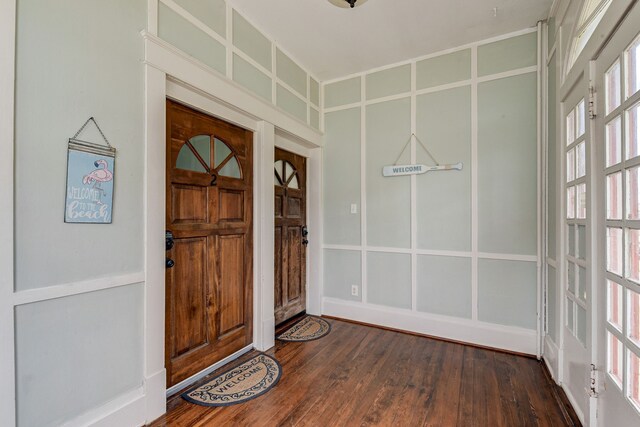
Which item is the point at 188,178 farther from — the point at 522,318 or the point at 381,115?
the point at 522,318

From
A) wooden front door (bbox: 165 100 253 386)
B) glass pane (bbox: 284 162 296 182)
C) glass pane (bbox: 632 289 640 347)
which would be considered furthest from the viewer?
glass pane (bbox: 284 162 296 182)

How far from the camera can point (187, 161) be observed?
2.05m

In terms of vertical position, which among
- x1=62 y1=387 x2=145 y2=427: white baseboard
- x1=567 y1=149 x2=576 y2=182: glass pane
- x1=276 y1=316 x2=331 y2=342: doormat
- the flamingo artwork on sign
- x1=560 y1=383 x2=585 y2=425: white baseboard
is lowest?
x1=276 y1=316 x2=331 y2=342: doormat

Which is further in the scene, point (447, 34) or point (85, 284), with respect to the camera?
point (447, 34)

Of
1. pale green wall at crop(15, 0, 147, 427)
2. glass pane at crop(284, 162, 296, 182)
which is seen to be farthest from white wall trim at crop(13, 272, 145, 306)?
glass pane at crop(284, 162, 296, 182)

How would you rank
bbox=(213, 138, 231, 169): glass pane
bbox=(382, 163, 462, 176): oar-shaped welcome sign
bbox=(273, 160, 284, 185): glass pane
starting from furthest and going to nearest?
bbox=(273, 160, 284, 185): glass pane, bbox=(382, 163, 462, 176): oar-shaped welcome sign, bbox=(213, 138, 231, 169): glass pane

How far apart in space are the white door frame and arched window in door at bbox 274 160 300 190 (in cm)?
39

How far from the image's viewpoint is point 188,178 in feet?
6.66

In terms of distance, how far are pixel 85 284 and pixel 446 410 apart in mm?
2183

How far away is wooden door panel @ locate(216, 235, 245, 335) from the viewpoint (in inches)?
90.4

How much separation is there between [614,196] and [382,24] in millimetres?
2113

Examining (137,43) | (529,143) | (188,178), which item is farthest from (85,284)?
(529,143)

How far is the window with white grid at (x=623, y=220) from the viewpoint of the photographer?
1.13m

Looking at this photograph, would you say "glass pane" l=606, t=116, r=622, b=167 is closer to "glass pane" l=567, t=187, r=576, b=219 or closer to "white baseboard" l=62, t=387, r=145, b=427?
"glass pane" l=567, t=187, r=576, b=219
